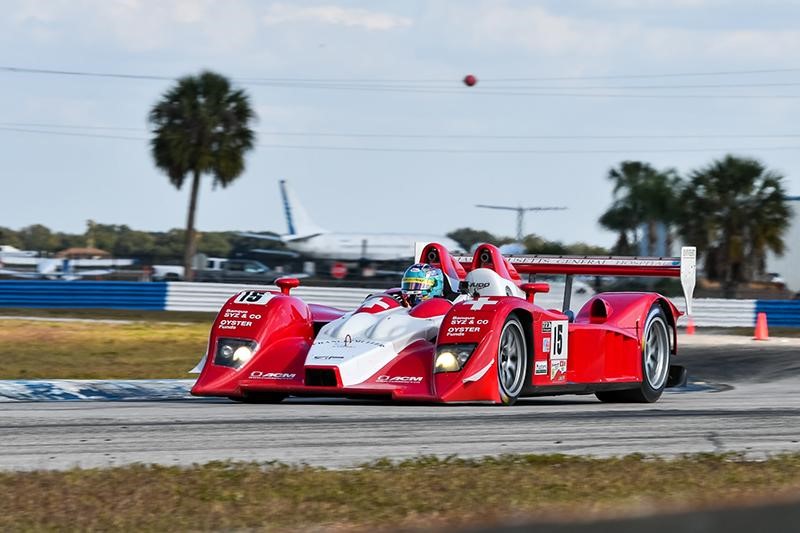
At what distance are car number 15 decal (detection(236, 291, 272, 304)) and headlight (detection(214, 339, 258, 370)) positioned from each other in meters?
0.49

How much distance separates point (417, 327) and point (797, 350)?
1159 cm

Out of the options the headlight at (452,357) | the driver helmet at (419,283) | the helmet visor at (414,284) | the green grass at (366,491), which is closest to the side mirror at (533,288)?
the driver helmet at (419,283)

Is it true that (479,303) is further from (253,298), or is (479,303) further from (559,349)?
(253,298)

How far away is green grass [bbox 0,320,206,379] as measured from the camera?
51.6 feet

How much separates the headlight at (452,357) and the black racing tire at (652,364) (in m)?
2.33

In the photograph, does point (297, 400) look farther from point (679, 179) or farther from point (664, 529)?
point (679, 179)

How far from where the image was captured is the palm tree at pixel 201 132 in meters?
45.5

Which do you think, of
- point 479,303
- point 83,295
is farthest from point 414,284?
point 83,295

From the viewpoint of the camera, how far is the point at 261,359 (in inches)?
409

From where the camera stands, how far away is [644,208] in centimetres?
4706

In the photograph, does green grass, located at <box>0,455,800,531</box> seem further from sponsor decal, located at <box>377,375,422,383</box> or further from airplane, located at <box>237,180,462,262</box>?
airplane, located at <box>237,180,462,262</box>

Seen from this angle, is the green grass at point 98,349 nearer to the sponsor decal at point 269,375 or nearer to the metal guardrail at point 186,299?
the sponsor decal at point 269,375

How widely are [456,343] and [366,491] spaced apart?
4.34 m

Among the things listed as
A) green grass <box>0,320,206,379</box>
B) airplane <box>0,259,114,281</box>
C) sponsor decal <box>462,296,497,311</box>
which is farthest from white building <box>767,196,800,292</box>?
sponsor decal <box>462,296,497,311</box>
